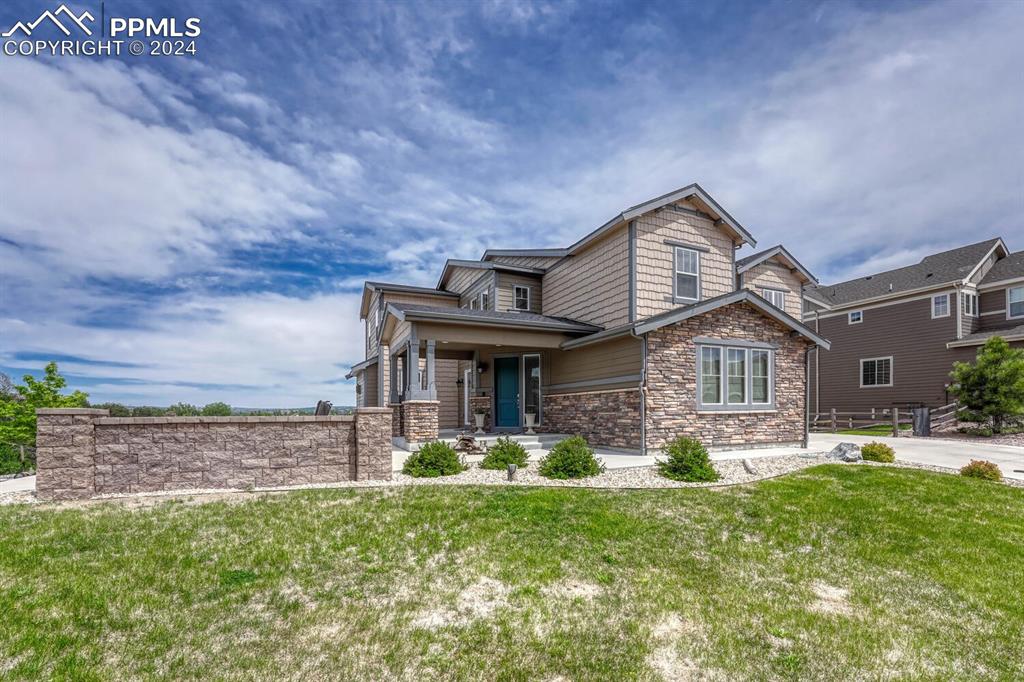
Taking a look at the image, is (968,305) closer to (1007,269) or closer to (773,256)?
(1007,269)

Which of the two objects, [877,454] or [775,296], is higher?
[775,296]

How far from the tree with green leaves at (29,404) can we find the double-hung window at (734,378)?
15460 mm

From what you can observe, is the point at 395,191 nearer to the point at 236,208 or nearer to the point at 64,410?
the point at 236,208

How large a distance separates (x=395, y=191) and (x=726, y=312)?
9891 millimetres

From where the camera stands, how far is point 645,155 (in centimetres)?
1416

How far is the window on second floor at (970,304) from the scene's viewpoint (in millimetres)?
22294

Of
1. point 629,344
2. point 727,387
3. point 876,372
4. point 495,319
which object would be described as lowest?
point 727,387

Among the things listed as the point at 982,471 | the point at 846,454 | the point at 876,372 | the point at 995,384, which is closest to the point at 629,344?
the point at 846,454

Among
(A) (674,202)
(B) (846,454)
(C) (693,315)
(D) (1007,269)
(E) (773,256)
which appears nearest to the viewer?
(B) (846,454)

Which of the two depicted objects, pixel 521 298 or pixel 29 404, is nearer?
pixel 29 404

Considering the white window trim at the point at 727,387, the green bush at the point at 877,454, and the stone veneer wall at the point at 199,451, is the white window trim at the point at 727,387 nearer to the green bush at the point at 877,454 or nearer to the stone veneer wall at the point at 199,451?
the green bush at the point at 877,454

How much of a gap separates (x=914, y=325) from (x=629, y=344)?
18.8 meters

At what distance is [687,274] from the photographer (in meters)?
15.4

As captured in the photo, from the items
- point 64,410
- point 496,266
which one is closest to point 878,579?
point 64,410
